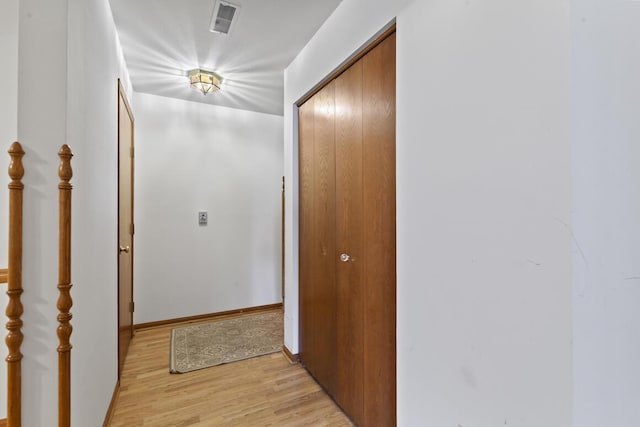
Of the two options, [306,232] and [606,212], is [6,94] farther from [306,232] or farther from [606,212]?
[606,212]

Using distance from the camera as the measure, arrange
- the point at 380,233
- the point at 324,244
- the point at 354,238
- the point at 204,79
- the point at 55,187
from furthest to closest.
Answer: the point at 204,79, the point at 324,244, the point at 354,238, the point at 380,233, the point at 55,187

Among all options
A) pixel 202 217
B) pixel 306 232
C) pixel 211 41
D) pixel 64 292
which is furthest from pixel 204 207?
pixel 64 292

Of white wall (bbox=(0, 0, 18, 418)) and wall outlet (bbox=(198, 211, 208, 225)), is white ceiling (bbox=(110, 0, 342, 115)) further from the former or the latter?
wall outlet (bbox=(198, 211, 208, 225))

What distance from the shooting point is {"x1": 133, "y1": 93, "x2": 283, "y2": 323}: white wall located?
3.15 metres

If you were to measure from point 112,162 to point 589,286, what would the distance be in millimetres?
2478

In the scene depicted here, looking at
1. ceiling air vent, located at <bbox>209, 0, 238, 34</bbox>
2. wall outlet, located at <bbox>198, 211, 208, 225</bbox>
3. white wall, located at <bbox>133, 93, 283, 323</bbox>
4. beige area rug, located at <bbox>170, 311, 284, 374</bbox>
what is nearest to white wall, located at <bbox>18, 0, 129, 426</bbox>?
ceiling air vent, located at <bbox>209, 0, 238, 34</bbox>

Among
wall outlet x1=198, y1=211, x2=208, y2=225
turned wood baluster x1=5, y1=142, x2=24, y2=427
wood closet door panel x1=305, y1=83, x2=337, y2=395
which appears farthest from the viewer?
wall outlet x1=198, y1=211, x2=208, y2=225

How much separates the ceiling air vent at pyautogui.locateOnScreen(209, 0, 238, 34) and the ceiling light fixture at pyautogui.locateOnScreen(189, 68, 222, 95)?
25.8 inches

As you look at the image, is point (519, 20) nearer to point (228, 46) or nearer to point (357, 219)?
point (357, 219)

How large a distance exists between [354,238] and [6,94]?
158cm

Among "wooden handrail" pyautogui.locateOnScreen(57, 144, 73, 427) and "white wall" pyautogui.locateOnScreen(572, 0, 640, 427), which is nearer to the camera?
"white wall" pyautogui.locateOnScreen(572, 0, 640, 427)

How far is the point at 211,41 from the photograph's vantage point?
2205mm

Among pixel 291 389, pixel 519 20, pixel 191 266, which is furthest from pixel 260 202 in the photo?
pixel 519 20

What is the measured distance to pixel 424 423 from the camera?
123 centimetres
